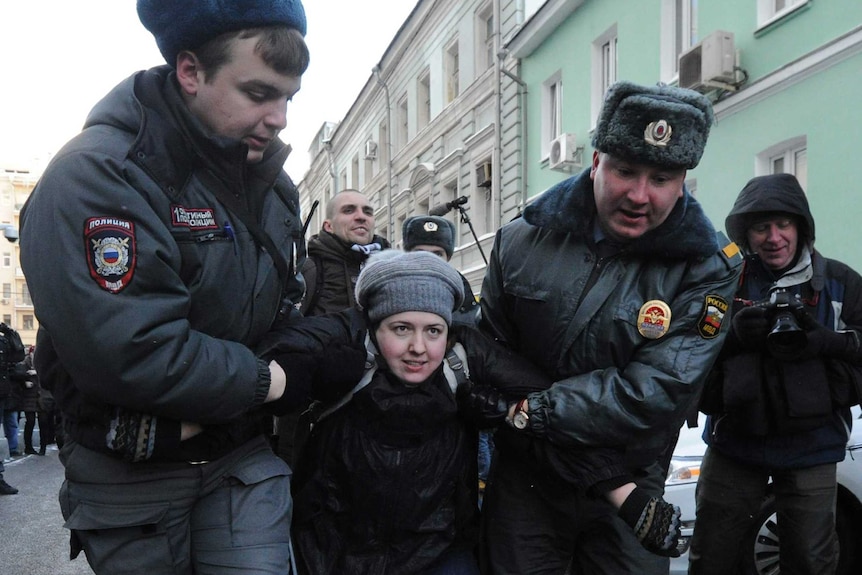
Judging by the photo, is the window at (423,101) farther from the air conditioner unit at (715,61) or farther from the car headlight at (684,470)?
the car headlight at (684,470)

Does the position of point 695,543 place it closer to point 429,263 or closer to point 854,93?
point 429,263

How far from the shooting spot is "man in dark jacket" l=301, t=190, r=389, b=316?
4.80 meters

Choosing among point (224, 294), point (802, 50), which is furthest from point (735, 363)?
point (802, 50)

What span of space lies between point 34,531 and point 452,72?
1513 cm

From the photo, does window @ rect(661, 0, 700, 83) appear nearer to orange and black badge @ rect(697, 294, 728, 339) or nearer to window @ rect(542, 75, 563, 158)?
window @ rect(542, 75, 563, 158)

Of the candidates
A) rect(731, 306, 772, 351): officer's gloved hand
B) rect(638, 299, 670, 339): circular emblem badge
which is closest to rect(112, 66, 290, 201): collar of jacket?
rect(638, 299, 670, 339): circular emblem badge

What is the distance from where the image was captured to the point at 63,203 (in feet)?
5.30

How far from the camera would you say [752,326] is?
10.4 feet

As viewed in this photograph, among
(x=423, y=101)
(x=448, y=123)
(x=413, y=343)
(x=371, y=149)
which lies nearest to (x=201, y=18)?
(x=413, y=343)

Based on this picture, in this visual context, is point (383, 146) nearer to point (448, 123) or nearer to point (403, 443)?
point (448, 123)

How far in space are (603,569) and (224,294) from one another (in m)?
1.42

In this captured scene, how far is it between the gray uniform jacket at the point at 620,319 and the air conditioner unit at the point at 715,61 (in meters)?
7.55

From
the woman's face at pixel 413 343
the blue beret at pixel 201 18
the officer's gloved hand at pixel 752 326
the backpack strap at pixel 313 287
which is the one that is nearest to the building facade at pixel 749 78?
the officer's gloved hand at pixel 752 326

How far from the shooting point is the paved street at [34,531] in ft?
16.3
